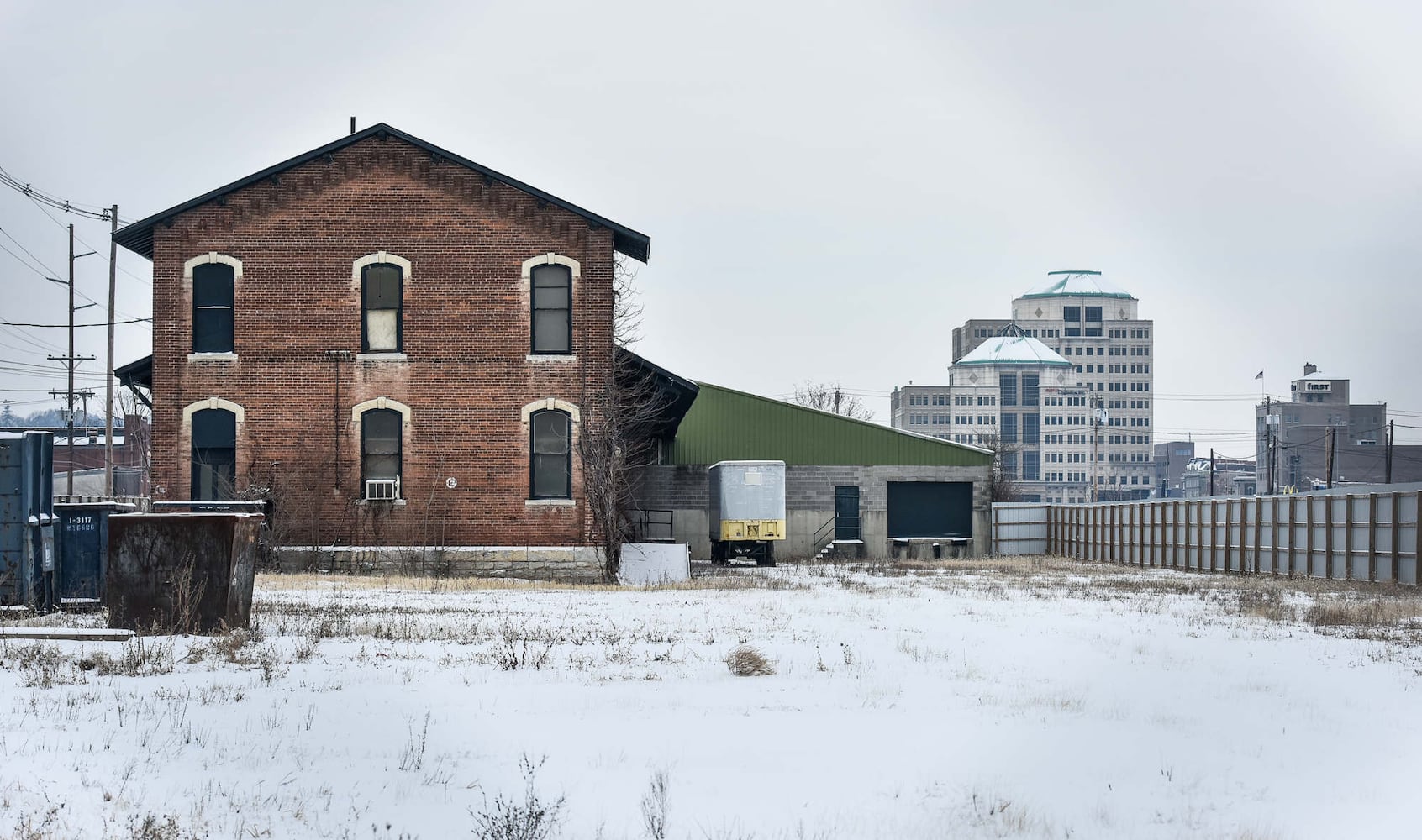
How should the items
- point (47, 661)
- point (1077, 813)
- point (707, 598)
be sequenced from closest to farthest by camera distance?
point (1077, 813)
point (47, 661)
point (707, 598)

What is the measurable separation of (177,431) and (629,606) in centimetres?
1442

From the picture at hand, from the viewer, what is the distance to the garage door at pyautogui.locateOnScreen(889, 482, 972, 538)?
51.3 m

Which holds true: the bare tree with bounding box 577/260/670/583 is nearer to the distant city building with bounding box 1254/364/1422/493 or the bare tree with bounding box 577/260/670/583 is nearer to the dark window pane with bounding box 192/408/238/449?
the dark window pane with bounding box 192/408/238/449

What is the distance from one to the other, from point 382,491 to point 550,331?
16.5 feet

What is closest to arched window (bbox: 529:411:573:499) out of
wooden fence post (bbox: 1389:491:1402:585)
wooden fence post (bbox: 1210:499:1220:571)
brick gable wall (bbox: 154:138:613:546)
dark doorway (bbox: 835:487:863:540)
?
brick gable wall (bbox: 154:138:613:546)

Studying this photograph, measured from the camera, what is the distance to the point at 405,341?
3058cm

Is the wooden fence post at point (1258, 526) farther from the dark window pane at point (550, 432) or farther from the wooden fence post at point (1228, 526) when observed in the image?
the dark window pane at point (550, 432)

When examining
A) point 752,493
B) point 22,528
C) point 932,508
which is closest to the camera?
point 22,528

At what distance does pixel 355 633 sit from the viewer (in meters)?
15.4

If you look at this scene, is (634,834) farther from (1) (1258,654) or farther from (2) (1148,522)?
(2) (1148,522)

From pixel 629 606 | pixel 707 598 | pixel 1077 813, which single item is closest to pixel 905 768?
pixel 1077 813

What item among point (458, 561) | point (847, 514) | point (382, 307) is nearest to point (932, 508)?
point (847, 514)

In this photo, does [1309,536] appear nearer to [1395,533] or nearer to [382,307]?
[1395,533]

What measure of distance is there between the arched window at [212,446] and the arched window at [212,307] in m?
1.45
